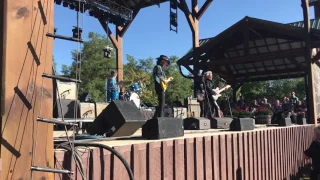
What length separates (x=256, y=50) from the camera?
17.2m

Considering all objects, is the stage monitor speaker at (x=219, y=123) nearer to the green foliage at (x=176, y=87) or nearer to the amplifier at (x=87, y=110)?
the amplifier at (x=87, y=110)

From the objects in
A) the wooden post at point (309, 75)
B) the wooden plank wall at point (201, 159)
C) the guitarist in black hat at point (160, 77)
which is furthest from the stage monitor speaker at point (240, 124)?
the wooden post at point (309, 75)

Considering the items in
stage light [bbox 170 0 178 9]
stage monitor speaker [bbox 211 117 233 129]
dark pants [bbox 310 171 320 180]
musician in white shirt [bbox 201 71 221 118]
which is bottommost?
dark pants [bbox 310 171 320 180]

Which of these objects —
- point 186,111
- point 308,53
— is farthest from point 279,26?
point 186,111

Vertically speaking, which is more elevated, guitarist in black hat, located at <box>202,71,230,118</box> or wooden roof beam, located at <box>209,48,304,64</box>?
wooden roof beam, located at <box>209,48,304,64</box>

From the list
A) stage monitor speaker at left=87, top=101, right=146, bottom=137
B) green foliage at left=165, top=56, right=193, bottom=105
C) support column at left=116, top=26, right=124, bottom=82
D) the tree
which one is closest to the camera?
stage monitor speaker at left=87, top=101, right=146, bottom=137

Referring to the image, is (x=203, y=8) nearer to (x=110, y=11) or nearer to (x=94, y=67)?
(x=110, y=11)

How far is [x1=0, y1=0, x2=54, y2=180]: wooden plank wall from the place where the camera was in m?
1.87

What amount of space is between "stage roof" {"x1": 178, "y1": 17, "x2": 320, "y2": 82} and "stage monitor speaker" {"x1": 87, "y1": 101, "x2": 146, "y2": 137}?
33.9 feet

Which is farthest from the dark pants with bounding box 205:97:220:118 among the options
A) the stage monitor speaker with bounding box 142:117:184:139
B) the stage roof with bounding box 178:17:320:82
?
the stage roof with bounding box 178:17:320:82

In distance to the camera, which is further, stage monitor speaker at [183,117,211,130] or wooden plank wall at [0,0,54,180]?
stage monitor speaker at [183,117,211,130]

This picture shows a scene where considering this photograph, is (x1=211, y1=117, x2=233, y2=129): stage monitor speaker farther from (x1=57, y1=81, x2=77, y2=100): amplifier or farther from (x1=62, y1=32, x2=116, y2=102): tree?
(x1=62, y1=32, x2=116, y2=102): tree

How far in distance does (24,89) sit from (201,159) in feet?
8.93

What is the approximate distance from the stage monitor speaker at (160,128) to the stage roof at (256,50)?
1008cm
